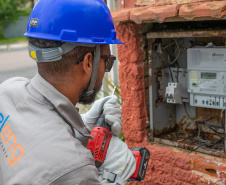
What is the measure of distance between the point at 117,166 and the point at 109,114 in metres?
0.40

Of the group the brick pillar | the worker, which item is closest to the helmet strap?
the worker

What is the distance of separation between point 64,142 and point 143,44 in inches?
79.1

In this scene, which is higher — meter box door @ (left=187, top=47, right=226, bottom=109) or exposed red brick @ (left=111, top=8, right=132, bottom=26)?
exposed red brick @ (left=111, top=8, right=132, bottom=26)

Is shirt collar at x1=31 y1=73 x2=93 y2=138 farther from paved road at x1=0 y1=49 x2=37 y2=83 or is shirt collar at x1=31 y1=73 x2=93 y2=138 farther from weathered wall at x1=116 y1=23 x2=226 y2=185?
paved road at x1=0 y1=49 x2=37 y2=83

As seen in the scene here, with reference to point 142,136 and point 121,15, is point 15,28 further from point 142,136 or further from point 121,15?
point 121,15

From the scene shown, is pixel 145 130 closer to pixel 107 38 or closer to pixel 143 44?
pixel 143 44

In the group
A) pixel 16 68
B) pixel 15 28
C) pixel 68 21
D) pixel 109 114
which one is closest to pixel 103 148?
pixel 109 114

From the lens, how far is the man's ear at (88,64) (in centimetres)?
179

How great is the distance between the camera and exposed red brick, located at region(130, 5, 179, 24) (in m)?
2.60

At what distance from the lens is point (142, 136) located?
11.4ft

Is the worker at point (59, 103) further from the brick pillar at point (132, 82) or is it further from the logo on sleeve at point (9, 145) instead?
the brick pillar at point (132, 82)

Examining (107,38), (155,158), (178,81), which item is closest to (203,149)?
(155,158)

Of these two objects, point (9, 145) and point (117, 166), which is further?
point (117, 166)

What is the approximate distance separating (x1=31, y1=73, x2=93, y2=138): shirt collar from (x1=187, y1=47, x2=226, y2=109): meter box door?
1.78m
